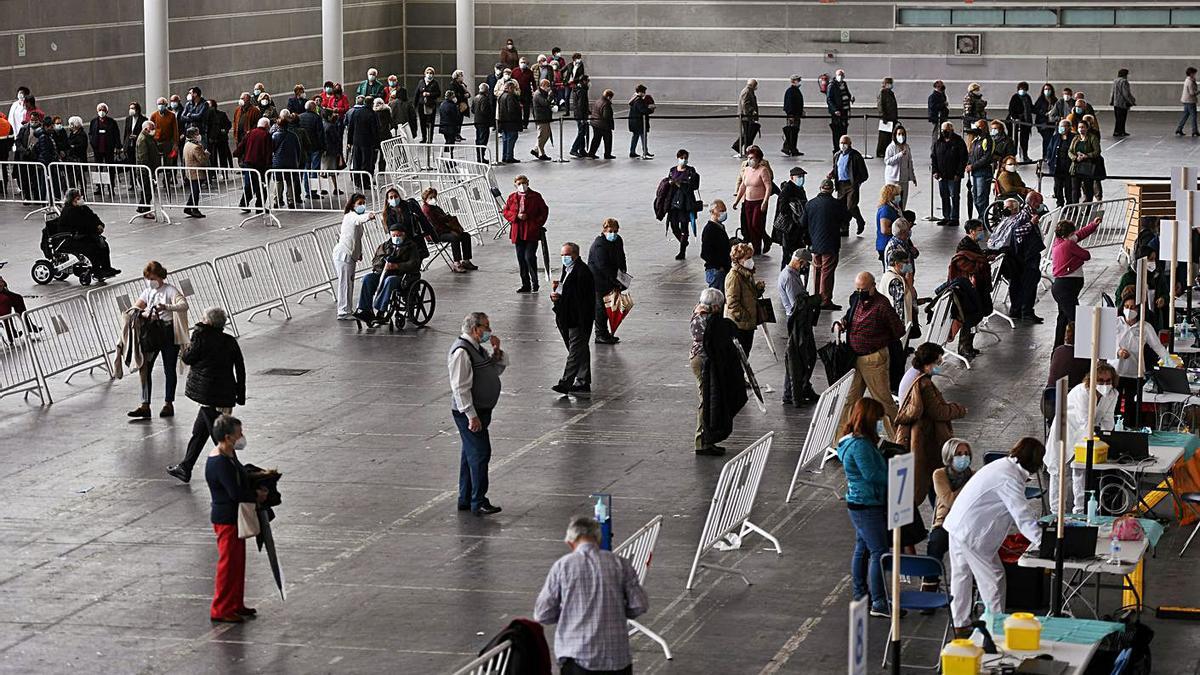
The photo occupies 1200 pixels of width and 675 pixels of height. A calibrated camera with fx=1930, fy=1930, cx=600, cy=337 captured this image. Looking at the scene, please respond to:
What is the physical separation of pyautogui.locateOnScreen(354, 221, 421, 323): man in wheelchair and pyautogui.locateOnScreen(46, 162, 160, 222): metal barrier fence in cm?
1088

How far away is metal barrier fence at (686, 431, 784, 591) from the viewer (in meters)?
13.7

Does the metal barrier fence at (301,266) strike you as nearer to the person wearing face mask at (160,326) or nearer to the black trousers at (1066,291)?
the person wearing face mask at (160,326)

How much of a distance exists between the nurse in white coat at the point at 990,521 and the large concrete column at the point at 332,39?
38.6 metres

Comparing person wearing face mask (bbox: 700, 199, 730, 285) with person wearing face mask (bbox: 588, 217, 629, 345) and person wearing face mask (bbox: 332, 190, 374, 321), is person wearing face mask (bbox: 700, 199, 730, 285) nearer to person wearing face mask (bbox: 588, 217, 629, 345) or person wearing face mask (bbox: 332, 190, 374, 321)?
person wearing face mask (bbox: 588, 217, 629, 345)

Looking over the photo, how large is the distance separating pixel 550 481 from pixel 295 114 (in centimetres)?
2144

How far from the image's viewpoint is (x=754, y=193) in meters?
28.3

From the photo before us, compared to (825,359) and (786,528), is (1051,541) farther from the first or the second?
(825,359)

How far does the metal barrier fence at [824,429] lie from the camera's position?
15992 mm

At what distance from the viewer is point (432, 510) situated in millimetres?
15898

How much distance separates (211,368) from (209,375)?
0.20 ft

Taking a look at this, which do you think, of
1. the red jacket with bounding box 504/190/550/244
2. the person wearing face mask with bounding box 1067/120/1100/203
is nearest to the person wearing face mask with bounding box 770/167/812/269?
the red jacket with bounding box 504/190/550/244

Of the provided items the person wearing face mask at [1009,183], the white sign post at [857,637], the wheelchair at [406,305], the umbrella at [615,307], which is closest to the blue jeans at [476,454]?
the white sign post at [857,637]

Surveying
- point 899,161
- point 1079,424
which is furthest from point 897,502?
point 899,161

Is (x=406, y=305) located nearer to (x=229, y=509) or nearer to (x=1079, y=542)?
(x=229, y=509)
